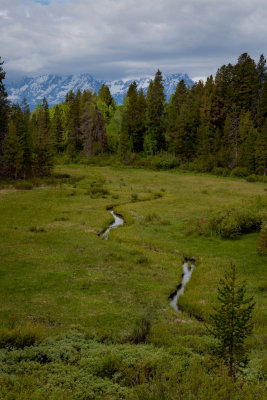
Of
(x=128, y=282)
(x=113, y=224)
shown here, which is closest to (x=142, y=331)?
(x=128, y=282)

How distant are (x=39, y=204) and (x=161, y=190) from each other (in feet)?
72.6

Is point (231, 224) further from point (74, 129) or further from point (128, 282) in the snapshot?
point (74, 129)

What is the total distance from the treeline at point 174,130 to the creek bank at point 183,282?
4698 cm

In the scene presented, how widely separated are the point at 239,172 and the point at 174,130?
87.8ft

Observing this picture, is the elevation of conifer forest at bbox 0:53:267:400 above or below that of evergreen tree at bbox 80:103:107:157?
below

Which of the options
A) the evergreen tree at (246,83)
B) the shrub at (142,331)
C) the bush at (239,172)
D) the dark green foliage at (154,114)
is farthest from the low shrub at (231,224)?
the dark green foliage at (154,114)

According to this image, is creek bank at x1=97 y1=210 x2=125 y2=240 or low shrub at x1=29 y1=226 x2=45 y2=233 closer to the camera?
low shrub at x1=29 y1=226 x2=45 y2=233

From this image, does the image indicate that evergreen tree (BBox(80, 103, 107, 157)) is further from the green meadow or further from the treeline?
the green meadow

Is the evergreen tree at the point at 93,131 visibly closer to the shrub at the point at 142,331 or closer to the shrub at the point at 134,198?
the shrub at the point at 134,198

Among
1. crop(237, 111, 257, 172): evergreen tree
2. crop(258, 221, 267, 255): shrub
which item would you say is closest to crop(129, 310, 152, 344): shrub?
crop(258, 221, 267, 255): shrub

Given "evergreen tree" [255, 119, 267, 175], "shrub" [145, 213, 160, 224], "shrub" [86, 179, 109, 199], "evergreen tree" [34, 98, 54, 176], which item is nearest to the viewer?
"shrub" [145, 213, 160, 224]

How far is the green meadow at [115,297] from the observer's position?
8.72 metres

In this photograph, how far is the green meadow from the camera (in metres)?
8.72

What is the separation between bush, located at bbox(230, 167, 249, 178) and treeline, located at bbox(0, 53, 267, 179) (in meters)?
0.23
